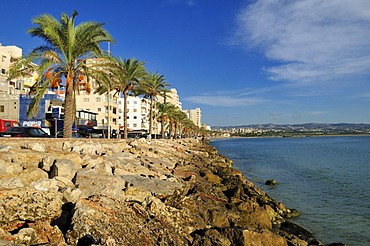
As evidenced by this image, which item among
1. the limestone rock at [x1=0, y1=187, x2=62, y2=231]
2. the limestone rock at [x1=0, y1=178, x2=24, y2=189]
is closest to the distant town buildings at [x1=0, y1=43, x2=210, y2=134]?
the limestone rock at [x1=0, y1=178, x2=24, y2=189]

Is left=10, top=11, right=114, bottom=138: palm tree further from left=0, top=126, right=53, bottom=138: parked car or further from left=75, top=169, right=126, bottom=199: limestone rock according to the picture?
left=75, top=169, right=126, bottom=199: limestone rock

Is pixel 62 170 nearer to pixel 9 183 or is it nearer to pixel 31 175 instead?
pixel 31 175

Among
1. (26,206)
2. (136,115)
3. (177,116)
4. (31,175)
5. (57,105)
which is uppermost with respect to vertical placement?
(136,115)

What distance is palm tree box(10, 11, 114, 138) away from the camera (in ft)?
53.5

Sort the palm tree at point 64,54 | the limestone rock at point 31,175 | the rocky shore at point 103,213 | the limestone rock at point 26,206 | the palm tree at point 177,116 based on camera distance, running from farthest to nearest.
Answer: the palm tree at point 177,116, the palm tree at point 64,54, the limestone rock at point 31,175, the limestone rock at point 26,206, the rocky shore at point 103,213

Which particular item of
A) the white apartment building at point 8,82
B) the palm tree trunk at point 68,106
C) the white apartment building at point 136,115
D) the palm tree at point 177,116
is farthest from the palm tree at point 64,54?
the white apartment building at point 136,115

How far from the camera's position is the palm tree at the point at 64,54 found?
16.3 meters

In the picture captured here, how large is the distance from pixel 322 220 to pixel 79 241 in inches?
382

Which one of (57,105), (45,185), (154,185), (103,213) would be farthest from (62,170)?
(57,105)

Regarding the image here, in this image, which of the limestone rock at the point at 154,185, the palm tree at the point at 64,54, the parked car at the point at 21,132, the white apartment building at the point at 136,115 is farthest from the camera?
the white apartment building at the point at 136,115

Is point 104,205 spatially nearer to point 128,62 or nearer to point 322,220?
point 322,220

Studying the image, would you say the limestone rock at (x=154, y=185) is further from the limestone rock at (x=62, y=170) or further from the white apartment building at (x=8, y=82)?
the white apartment building at (x=8, y=82)

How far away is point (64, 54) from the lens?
55.7 ft

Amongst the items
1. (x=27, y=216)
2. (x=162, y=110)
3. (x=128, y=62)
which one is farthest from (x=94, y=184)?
(x=162, y=110)
